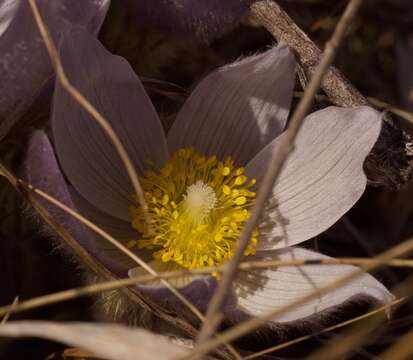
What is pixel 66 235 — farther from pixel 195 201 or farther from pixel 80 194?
pixel 195 201

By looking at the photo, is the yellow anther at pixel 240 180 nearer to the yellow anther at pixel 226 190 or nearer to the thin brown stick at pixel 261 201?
the yellow anther at pixel 226 190

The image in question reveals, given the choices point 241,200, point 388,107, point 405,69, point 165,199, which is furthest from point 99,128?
point 405,69

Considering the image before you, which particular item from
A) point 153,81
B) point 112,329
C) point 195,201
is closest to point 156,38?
point 153,81

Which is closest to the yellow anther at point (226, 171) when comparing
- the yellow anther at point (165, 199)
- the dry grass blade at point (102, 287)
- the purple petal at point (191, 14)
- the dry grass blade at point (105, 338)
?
the yellow anther at point (165, 199)

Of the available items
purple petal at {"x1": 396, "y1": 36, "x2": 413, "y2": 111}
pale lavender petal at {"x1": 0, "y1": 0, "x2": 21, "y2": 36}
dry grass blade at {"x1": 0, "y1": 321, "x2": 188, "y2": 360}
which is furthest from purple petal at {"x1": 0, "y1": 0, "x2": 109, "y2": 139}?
purple petal at {"x1": 396, "y1": 36, "x2": 413, "y2": 111}

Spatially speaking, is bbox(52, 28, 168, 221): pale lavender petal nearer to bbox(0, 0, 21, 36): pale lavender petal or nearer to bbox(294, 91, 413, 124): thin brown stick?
bbox(0, 0, 21, 36): pale lavender petal

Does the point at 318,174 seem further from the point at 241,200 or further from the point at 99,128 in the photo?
the point at 99,128
